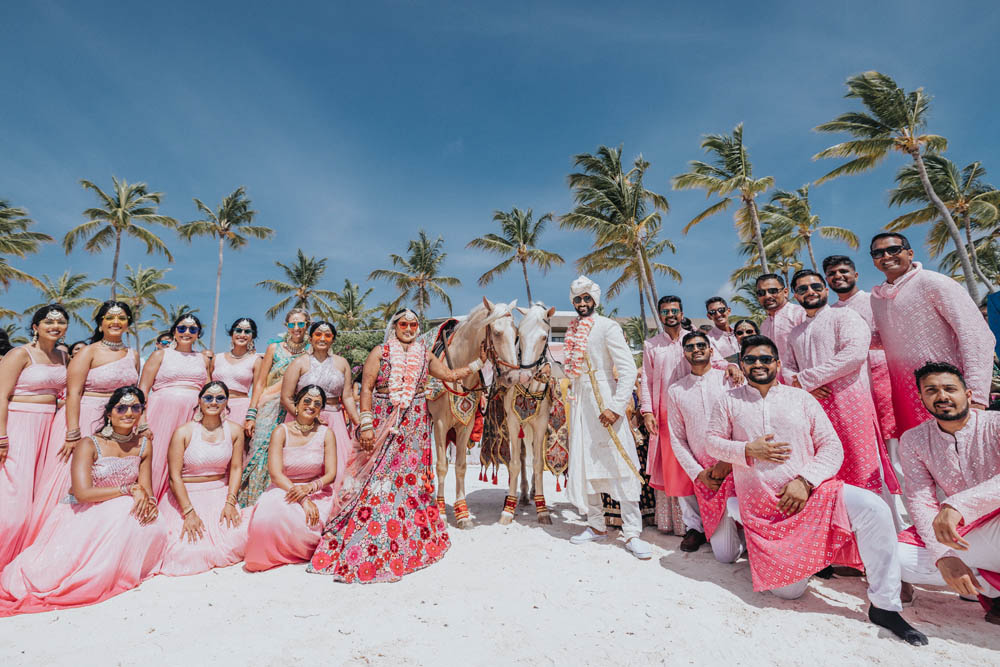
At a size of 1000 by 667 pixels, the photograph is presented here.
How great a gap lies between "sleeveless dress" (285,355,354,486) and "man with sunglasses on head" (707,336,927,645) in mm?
3644

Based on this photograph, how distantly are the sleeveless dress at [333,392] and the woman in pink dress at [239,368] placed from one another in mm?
927

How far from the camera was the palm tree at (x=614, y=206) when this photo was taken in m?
22.0

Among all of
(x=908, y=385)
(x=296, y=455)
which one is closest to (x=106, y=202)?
(x=296, y=455)

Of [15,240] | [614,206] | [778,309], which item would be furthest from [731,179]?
[15,240]

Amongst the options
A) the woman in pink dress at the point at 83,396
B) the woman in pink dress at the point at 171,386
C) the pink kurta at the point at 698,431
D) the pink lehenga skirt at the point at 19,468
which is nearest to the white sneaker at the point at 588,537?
the pink kurta at the point at 698,431

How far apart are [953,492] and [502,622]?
2.99 m

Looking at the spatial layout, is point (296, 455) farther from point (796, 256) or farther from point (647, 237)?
point (796, 256)

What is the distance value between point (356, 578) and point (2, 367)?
3545 mm

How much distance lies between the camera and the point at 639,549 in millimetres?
4211

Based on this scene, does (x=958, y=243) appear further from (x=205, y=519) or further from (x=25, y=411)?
(x=25, y=411)

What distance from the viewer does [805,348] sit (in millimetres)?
4129

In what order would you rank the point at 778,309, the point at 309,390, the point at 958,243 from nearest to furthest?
the point at 309,390, the point at 778,309, the point at 958,243

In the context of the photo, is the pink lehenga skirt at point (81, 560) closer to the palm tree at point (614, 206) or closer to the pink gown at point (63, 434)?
the pink gown at point (63, 434)

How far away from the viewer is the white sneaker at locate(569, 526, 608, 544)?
4.59 meters
